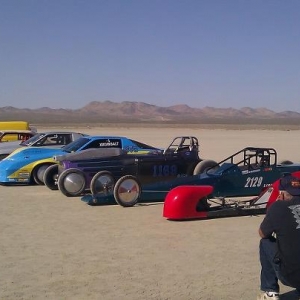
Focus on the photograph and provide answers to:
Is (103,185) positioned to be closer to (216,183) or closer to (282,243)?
(216,183)

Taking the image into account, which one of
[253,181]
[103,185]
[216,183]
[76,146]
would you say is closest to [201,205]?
[216,183]

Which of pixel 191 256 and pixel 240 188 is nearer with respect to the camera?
pixel 191 256

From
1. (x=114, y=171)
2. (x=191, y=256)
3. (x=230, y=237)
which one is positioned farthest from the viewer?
(x=114, y=171)

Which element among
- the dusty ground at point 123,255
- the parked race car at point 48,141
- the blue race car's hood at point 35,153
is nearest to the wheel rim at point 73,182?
the dusty ground at point 123,255

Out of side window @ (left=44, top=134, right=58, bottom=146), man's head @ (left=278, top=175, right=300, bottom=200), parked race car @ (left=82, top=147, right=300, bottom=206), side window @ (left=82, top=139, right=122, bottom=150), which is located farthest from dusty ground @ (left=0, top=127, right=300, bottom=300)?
side window @ (left=44, top=134, right=58, bottom=146)

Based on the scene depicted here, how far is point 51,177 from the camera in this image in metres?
12.8

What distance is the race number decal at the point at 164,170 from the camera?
38.6ft

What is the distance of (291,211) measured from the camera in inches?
184

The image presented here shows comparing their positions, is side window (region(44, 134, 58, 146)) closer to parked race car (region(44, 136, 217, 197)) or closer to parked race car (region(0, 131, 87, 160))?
parked race car (region(0, 131, 87, 160))

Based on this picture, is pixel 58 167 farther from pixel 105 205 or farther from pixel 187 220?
pixel 187 220

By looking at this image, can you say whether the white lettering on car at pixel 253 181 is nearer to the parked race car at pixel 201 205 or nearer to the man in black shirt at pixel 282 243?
the parked race car at pixel 201 205

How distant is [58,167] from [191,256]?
244 inches

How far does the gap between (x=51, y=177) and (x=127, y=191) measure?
10.4 feet

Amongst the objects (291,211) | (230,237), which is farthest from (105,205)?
(291,211)
